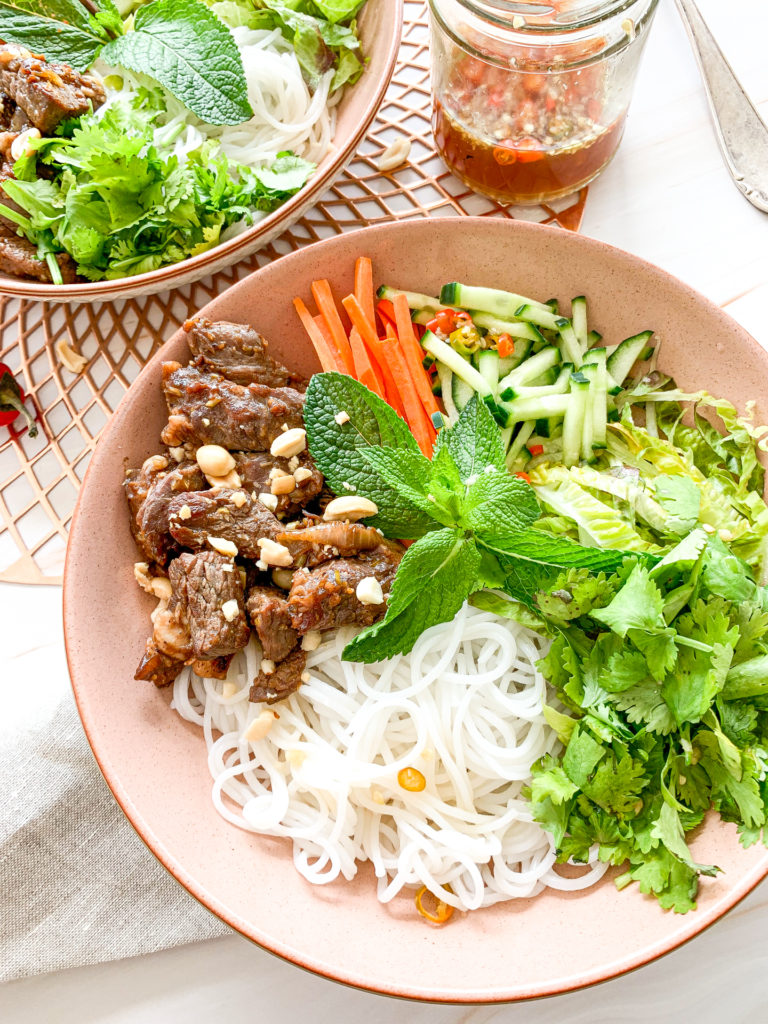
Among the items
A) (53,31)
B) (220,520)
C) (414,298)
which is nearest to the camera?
(220,520)

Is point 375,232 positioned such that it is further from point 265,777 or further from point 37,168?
point 265,777

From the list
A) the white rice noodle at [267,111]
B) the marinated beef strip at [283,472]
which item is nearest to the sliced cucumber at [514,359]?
the marinated beef strip at [283,472]

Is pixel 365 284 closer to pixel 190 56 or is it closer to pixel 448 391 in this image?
pixel 448 391

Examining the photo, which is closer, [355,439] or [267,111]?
[355,439]

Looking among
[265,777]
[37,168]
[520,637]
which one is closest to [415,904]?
[265,777]

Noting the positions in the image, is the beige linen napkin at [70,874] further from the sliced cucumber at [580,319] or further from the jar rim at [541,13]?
the jar rim at [541,13]

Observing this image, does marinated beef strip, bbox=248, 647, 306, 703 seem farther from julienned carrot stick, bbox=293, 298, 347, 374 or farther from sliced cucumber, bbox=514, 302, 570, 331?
sliced cucumber, bbox=514, 302, 570, 331

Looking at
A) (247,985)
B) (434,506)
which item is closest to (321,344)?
(434,506)
